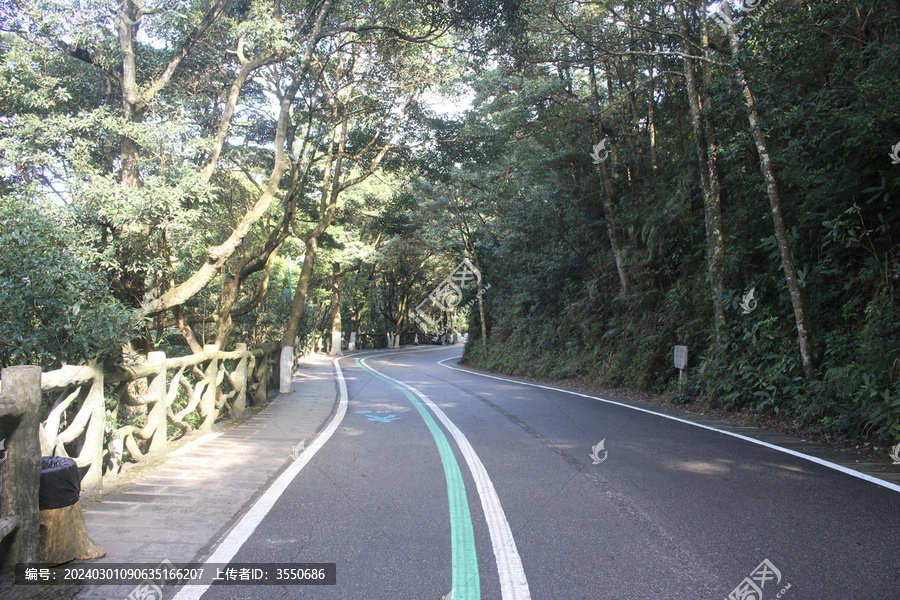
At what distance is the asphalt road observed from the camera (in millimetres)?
3305

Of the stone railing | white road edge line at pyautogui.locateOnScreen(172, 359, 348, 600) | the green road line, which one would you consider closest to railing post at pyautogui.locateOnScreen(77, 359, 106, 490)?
the stone railing

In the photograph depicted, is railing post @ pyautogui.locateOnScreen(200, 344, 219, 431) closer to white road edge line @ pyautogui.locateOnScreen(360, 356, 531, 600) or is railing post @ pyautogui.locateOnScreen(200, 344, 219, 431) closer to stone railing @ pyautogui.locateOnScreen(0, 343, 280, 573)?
stone railing @ pyautogui.locateOnScreen(0, 343, 280, 573)

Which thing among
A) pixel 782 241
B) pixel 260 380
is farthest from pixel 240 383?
pixel 782 241

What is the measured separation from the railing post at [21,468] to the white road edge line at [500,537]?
2.90 metres

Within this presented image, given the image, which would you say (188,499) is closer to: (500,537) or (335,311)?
(500,537)

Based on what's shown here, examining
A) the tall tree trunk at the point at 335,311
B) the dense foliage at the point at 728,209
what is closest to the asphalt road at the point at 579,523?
the dense foliage at the point at 728,209

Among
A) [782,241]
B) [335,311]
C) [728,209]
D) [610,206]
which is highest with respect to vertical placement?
A: [610,206]

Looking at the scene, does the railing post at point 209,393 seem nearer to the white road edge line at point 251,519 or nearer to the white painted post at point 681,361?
the white road edge line at point 251,519

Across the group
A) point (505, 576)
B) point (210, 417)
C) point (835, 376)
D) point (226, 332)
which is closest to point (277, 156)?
point (226, 332)

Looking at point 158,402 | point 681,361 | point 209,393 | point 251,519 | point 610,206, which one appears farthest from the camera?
point 610,206

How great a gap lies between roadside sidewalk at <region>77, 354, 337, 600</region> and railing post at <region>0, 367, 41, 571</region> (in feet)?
1.49

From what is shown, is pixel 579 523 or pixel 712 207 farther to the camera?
pixel 712 207

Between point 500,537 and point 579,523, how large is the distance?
70 centimetres

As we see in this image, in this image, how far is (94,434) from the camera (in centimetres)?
512
